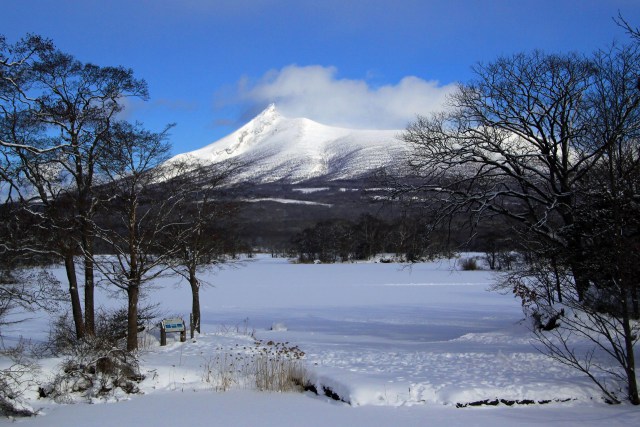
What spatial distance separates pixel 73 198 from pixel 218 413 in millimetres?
7221

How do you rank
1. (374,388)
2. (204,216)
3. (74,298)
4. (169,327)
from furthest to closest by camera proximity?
(204,216)
(169,327)
(74,298)
(374,388)

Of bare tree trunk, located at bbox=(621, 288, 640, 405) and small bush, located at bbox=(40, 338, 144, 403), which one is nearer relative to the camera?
bare tree trunk, located at bbox=(621, 288, 640, 405)

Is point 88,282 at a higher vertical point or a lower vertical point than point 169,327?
higher

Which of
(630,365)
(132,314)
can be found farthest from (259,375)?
(630,365)

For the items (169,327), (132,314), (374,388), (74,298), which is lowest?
(374,388)

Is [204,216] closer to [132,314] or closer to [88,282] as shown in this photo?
[88,282]

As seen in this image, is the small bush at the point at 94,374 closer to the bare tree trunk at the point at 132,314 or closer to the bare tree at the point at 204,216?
the bare tree trunk at the point at 132,314

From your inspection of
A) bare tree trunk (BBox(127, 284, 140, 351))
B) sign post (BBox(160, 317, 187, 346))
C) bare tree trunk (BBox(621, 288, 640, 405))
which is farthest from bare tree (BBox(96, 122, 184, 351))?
bare tree trunk (BBox(621, 288, 640, 405))

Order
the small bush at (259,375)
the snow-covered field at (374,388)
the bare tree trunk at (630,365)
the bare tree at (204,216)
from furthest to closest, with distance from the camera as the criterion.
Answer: the bare tree at (204,216) < the small bush at (259,375) < the snow-covered field at (374,388) < the bare tree trunk at (630,365)

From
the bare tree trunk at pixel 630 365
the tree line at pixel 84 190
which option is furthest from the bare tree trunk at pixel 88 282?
the bare tree trunk at pixel 630 365

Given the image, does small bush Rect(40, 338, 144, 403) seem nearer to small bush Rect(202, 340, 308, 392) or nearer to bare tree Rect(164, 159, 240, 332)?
small bush Rect(202, 340, 308, 392)

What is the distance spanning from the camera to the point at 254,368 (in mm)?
12078

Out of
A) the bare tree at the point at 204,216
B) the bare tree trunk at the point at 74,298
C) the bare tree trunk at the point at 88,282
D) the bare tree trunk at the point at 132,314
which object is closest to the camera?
the bare tree trunk at the point at 132,314

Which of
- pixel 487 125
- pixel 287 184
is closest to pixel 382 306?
pixel 487 125
